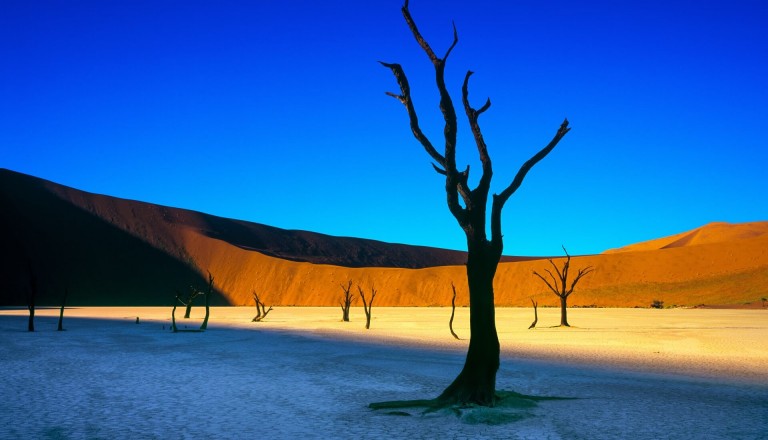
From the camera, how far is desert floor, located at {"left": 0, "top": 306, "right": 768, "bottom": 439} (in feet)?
34.2

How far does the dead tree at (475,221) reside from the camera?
38.7 feet

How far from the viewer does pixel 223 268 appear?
118m

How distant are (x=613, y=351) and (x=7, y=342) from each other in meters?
22.6

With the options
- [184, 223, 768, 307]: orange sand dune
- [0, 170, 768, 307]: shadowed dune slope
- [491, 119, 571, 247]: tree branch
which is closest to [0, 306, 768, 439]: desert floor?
[491, 119, 571, 247]: tree branch

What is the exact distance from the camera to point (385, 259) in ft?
537

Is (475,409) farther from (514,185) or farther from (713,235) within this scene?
(713,235)

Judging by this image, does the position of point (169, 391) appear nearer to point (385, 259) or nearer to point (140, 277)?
point (140, 277)

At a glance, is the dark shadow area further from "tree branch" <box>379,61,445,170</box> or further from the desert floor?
"tree branch" <box>379,61,445,170</box>

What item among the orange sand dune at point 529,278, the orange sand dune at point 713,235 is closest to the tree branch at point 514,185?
the orange sand dune at point 529,278

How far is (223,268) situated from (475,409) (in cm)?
11063

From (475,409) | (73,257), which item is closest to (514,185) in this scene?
(475,409)

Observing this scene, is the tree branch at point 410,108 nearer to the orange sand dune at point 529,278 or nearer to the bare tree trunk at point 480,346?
the bare tree trunk at point 480,346

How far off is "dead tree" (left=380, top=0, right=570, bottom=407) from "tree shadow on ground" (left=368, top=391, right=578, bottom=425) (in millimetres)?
204

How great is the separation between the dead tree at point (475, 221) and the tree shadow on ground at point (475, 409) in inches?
8.0
